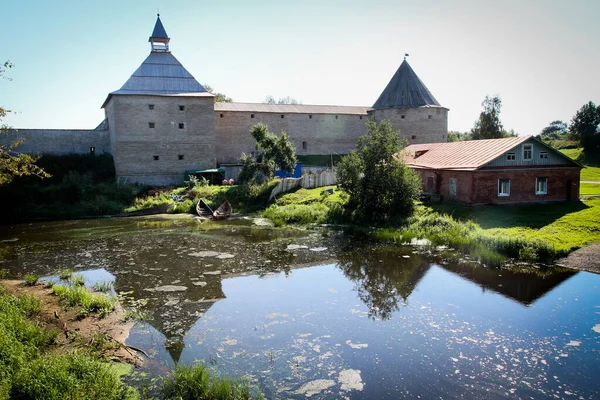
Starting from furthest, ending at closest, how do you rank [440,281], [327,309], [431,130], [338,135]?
[338,135]
[431,130]
[440,281]
[327,309]

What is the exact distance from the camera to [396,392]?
19.4 feet

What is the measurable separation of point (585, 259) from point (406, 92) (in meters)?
24.6

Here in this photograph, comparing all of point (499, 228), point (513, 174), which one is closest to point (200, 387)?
→ point (499, 228)

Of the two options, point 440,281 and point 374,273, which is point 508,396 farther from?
point 374,273

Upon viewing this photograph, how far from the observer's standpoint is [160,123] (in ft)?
93.2

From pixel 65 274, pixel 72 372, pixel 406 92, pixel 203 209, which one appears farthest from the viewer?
pixel 406 92

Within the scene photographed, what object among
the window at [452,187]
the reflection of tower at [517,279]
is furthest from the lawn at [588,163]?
the reflection of tower at [517,279]

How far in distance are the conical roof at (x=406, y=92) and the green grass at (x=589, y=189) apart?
1406 centimetres

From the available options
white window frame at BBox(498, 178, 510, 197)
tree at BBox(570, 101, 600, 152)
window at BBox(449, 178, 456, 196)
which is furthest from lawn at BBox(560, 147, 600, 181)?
window at BBox(449, 178, 456, 196)

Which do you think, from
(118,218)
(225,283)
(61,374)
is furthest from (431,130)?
(61,374)

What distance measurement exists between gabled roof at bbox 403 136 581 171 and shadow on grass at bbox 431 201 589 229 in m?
1.77

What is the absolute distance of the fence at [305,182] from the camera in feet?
79.5

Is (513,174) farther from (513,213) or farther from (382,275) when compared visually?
(382,275)

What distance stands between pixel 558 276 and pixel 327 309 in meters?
6.25
